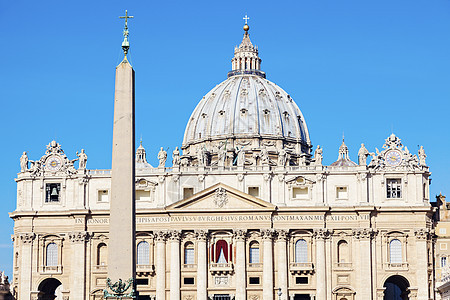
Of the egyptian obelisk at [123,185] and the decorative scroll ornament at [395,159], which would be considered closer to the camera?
the egyptian obelisk at [123,185]

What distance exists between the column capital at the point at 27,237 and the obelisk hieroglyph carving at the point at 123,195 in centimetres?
6135

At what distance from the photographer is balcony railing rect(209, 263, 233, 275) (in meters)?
101

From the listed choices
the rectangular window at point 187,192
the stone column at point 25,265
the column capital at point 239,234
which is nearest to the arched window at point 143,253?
the rectangular window at point 187,192

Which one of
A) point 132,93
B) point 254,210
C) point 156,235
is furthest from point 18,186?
point 132,93

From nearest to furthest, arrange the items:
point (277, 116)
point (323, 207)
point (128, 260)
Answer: point (128, 260) → point (323, 207) → point (277, 116)

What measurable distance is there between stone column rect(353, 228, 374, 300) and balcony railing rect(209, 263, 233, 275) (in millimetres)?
11947

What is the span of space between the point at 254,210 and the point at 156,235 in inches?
375

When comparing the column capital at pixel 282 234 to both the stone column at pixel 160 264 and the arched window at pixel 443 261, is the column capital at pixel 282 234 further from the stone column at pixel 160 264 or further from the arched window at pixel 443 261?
the arched window at pixel 443 261

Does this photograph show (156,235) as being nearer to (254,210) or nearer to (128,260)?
(254,210)

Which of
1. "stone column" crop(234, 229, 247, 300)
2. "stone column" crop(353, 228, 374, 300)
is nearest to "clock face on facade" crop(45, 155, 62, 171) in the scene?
"stone column" crop(234, 229, 247, 300)

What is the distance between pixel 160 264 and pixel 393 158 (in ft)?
79.0

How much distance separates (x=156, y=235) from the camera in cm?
10200

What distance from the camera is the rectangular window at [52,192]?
10475cm

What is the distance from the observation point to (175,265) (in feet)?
332
